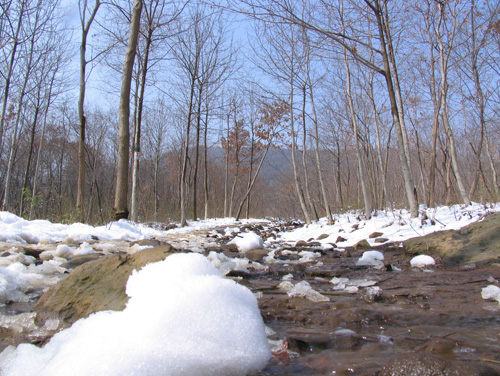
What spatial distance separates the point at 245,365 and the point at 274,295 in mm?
1116

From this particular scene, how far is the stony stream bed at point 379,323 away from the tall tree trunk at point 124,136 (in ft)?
19.7

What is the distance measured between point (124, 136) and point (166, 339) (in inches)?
317

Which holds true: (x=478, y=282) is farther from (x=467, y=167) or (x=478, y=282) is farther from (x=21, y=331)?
(x=467, y=167)

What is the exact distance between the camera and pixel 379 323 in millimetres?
1501

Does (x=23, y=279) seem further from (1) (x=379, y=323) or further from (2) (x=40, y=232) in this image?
(2) (x=40, y=232)

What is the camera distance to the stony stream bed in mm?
1025

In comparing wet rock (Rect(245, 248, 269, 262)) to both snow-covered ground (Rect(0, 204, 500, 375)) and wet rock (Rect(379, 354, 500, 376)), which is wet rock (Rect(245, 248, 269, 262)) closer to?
snow-covered ground (Rect(0, 204, 500, 375))

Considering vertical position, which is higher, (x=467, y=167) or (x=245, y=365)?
(x=467, y=167)

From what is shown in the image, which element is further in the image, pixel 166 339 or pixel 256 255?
pixel 256 255

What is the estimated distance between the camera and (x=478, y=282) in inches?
90.7

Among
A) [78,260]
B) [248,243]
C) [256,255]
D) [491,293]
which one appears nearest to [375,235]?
[248,243]

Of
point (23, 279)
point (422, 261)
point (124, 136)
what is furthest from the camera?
point (124, 136)

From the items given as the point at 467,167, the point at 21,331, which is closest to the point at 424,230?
the point at 21,331

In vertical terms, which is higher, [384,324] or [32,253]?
[32,253]
